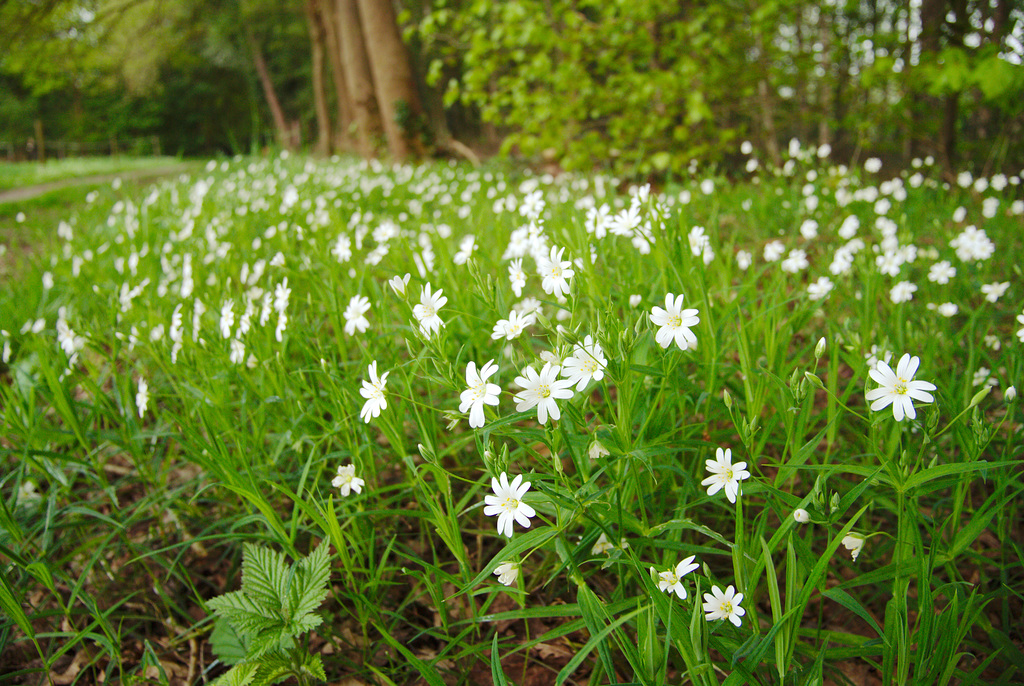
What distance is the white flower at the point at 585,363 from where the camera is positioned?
969 mm

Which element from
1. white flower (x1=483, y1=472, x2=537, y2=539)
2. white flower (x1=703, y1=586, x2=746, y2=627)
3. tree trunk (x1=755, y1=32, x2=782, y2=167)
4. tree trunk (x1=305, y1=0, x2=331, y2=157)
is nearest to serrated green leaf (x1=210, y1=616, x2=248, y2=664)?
white flower (x1=483, y1=472, x2=537, y2=539)

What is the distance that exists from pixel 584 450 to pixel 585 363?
20 centimetres

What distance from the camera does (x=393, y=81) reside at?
26.8 ft

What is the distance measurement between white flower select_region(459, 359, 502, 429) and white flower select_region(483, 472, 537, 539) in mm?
100

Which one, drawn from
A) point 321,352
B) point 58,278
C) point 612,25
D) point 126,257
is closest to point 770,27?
point 612,25

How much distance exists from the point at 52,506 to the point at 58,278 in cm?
245

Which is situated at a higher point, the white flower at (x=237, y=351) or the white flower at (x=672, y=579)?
the white flower at (x=237, y=351)

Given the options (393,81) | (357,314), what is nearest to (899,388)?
(357,314)

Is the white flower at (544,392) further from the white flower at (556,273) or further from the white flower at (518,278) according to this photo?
the white flower at (518,278)

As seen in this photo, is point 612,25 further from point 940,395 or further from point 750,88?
point 940,395

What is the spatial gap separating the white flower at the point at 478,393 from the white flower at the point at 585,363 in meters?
0.12

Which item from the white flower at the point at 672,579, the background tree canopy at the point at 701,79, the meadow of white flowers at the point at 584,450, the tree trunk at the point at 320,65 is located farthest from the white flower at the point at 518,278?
the tree trunk at the point at 320,65

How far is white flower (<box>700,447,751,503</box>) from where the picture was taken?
96 centimetres

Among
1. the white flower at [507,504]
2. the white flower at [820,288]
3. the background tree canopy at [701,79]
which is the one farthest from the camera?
the background tree canopy at [701,79]
